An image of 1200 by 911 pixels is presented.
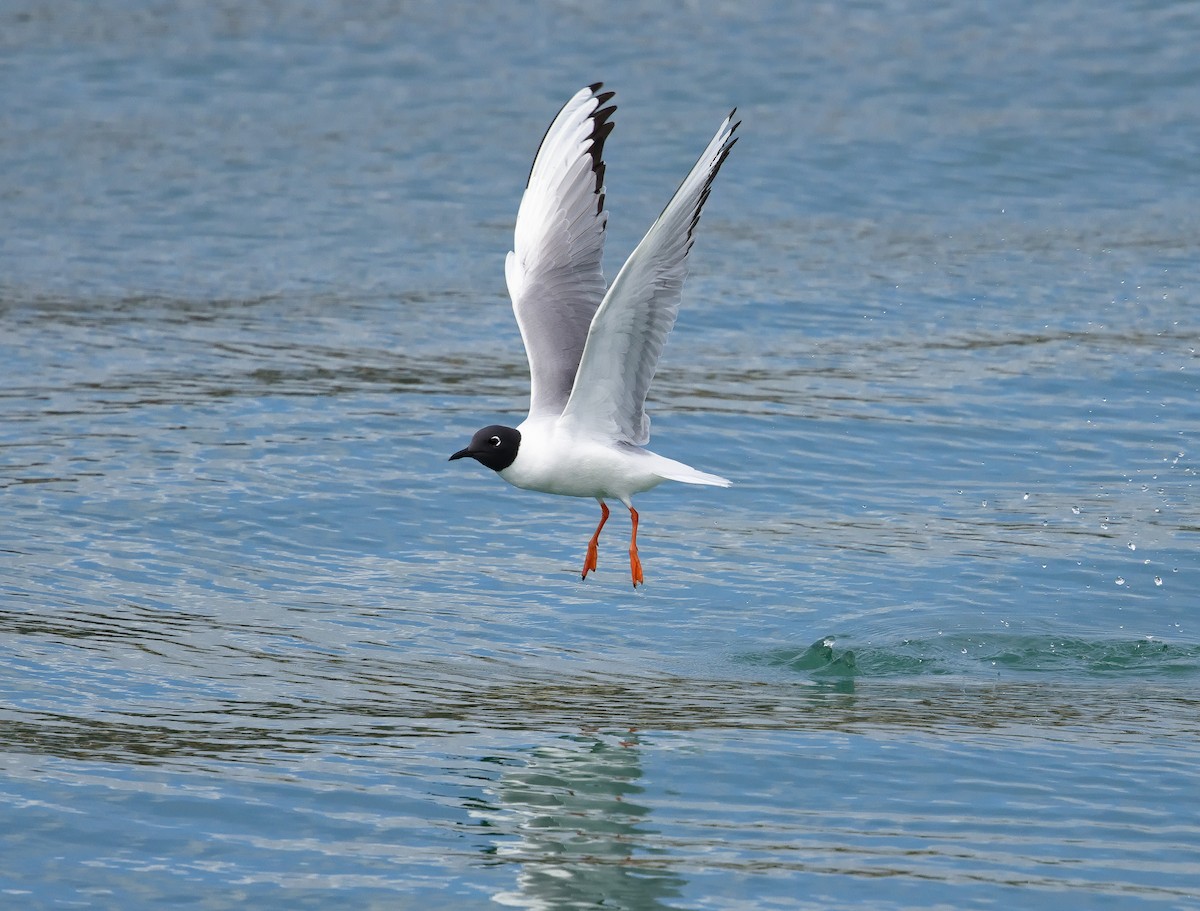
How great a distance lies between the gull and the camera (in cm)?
858

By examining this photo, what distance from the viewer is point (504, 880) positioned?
6.73 meters

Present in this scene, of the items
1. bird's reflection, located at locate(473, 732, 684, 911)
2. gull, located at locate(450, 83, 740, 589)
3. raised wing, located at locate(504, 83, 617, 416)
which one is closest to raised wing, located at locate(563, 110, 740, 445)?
gull, located at locate(450, 83, 740, 589)

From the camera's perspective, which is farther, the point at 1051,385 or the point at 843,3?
the point at 843,3

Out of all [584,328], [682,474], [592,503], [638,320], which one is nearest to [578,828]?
[682,474]

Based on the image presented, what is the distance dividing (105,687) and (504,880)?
2793 millimetres

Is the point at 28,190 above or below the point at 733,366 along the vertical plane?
above

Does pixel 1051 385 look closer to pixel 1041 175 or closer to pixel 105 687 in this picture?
pixel 1041 175

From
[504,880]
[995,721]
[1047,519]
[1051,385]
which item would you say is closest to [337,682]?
[504,880]

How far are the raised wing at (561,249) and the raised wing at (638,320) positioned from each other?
439mm

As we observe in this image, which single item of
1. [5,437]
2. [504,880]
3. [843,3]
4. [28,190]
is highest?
[843,3]

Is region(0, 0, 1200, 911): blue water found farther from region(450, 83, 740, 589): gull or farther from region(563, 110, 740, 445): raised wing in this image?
region(563, 110, 740, 445): raised wing

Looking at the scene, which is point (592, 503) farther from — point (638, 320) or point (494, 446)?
point (638, 320)

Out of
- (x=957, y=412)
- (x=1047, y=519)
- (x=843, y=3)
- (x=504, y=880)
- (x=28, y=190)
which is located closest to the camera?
(x=504, y=880)

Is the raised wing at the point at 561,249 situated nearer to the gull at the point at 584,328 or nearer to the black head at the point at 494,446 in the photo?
the gull at the point at 584,328
